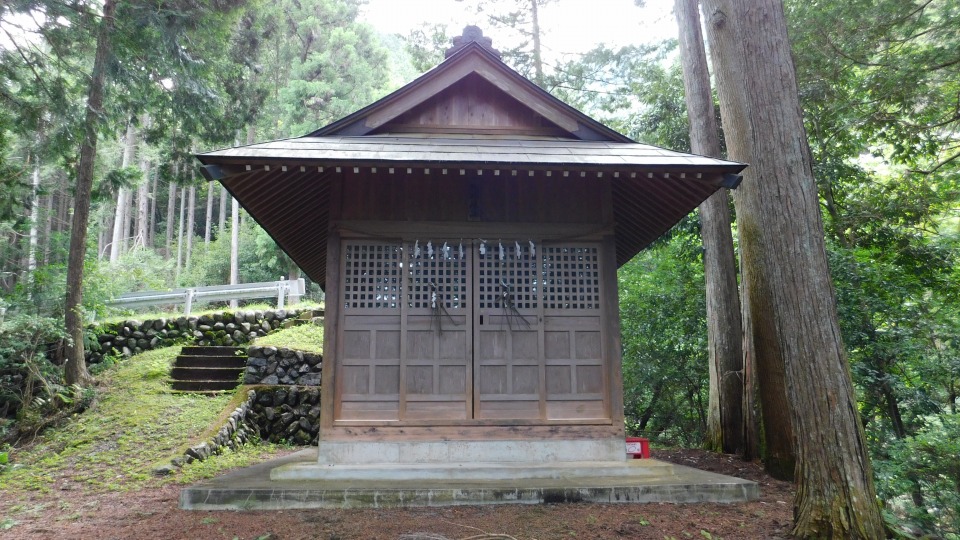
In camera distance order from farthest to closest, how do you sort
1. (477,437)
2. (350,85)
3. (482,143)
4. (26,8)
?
(350,85)
(26,8)
(482,143)
(477,437)

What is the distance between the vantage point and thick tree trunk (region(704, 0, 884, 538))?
4.41m

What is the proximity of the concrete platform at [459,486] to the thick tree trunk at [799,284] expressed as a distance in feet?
4.41

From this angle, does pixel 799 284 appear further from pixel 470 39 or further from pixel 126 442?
pixel 126 442

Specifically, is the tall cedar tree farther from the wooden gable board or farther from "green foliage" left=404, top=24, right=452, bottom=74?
"green foliage" left=404, top=24, right=452, bottom=74

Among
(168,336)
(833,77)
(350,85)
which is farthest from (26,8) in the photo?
(350,85)

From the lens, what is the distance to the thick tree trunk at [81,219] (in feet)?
35.7

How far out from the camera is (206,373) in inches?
488

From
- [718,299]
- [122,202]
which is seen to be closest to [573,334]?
[718,299]

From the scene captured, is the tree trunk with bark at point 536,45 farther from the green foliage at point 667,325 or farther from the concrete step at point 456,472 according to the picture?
the concrete step at point 456,472

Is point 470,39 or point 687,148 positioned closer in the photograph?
point 470,39

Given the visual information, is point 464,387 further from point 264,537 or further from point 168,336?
point 168,336

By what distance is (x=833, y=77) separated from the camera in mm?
9766

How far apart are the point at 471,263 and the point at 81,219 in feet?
28.7

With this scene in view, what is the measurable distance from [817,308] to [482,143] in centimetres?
390
